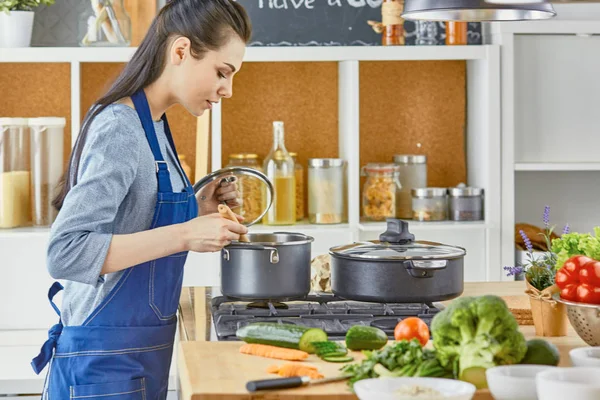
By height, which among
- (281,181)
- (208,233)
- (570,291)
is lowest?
(570,291)

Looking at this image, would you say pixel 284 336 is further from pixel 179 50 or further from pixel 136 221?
pixel 179 50

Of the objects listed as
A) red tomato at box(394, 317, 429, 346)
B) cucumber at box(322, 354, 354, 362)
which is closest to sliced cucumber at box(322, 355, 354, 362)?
cucumber at box(322, 354, 354, 362)

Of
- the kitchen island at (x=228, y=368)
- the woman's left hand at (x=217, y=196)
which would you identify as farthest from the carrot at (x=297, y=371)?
the woman's left hand at (x=217, y=196)

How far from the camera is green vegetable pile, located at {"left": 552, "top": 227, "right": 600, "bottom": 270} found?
80.0 inches

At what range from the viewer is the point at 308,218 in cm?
408

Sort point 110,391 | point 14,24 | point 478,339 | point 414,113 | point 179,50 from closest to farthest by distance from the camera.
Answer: point 478,339 < point 110,391 < point 179,50 < point 14,24 < point 414,113

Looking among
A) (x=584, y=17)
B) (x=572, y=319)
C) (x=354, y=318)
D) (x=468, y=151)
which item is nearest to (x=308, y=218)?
(x=468, y=151)

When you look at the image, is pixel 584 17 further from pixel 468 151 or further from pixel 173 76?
pixel 173 76

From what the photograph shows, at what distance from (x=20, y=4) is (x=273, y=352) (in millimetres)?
2470

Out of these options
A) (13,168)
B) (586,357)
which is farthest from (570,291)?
(13,168)

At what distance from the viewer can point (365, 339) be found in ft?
6.25

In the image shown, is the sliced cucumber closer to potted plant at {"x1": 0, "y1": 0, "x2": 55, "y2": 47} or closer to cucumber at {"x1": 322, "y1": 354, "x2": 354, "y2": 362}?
cucumber at {"x1": 322, "y1": 354, "x2": 354, "y2": 362}

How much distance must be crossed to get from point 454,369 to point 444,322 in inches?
3.2

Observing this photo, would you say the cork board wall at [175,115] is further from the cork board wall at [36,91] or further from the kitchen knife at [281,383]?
the kitchen knife at [281,383]
